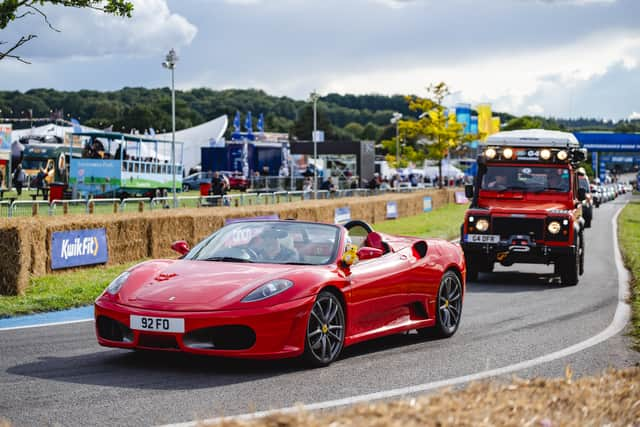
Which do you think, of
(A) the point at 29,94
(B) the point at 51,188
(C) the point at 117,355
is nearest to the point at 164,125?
(A) the point at 29,94

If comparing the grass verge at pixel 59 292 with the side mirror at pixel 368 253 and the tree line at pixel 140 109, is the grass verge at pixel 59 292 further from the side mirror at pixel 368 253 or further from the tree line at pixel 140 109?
the tree line at pixel 140 109

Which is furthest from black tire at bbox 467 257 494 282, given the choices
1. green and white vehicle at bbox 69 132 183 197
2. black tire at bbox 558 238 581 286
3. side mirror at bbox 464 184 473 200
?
green and white vehicle at bbox 69 132 183 197

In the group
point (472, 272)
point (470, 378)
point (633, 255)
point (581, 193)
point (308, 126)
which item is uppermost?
point (308, 126)

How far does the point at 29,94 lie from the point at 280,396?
15299 centimetres

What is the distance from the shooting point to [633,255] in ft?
77.2

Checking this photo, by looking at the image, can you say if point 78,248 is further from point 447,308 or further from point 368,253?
point 368,253

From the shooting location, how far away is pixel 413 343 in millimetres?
9953

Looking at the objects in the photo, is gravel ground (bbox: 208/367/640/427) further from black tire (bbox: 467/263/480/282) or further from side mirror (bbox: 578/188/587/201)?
side mirror (bbox: 578/188/587/201)

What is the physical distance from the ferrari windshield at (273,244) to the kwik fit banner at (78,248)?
714 cm

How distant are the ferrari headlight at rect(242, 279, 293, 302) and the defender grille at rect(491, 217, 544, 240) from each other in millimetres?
9963

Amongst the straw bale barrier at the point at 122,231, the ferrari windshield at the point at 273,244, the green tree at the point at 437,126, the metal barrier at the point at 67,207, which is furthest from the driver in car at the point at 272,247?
the green tree at the point at 437,126

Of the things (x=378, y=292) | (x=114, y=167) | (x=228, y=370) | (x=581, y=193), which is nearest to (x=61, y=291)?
(x=378, y=292)

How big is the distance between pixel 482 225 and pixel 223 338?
1049 cm

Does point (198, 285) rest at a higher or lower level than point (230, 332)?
higher
